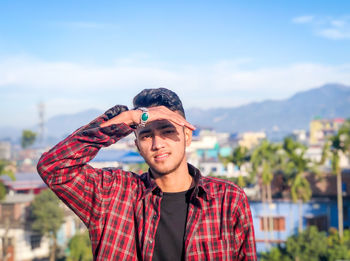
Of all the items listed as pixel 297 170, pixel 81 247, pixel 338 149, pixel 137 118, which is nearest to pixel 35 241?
pixel 81 247

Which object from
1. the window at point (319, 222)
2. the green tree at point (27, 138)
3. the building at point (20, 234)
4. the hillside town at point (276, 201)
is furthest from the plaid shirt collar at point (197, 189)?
the green tree at point (27, 138)

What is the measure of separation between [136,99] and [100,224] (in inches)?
23.6

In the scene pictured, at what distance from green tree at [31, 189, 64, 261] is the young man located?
71.0 ft

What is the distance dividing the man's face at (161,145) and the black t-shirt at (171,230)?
Result: 150 mm

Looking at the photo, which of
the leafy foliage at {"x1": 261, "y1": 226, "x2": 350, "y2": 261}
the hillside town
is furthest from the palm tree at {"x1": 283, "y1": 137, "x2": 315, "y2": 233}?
the leafy foliage at {"x1": 261, "y1": 226, "x2": 350, "y2": 261}

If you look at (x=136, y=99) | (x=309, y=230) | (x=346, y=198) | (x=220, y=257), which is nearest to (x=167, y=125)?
(x=136, y=99)

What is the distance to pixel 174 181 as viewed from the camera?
7.44 ft

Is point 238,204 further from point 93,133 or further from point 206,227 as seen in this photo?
point 93,133

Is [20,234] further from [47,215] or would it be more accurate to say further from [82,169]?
[82,169]

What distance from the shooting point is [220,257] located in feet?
6.84

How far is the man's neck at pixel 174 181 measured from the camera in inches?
88.9

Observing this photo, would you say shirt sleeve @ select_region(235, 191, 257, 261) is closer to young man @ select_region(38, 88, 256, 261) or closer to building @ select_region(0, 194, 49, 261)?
young man @ select_region(38, 88, 256, 261)

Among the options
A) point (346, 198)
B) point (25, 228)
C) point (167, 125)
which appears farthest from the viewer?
point (346, 198)

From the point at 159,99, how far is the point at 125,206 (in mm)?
510
